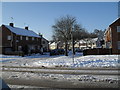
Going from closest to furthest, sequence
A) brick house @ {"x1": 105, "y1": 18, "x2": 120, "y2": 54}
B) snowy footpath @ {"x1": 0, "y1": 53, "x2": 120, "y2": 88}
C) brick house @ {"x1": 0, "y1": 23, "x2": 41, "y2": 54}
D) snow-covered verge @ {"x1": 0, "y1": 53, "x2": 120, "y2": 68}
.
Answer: snowy footpath @ {"x1": 0, "y1": 53, "x2": 120, "y2": 88}
snow-covered verge @ {"x1": 0, "y1": 53, "x2": 120, "y2": 68}
brick house @ {"x1": 105, "y1": 18, "x2": 120, "y2": 54}
brick house @ {"x1": 0, "y1": 23, "x2": 41, "y2": 54}

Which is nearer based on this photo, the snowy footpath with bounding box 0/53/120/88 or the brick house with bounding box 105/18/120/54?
the snowy footpath with bounding box 0/53/120/88

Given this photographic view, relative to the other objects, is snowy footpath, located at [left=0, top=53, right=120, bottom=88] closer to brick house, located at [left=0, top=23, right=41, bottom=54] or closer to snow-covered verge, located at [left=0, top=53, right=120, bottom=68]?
snow-covered verge, located at [left=0, top=53, right=120, bottom=68]

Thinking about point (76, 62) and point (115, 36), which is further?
point (115, 36)

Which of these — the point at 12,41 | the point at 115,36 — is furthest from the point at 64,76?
the point at 12,41

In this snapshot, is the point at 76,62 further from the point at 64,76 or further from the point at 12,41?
the point at 12,41

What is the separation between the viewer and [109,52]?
32688mm

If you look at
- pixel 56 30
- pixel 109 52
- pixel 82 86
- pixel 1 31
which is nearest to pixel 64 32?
pixel 56 30

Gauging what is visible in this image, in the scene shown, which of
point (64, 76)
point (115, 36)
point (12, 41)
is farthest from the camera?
point (12, 41)

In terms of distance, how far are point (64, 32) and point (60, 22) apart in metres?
2.96

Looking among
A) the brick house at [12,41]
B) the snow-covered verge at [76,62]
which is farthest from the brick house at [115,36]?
the brick house at [12,41]

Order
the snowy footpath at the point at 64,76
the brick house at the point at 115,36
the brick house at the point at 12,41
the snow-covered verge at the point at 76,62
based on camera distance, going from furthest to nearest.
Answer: the brick house at the point at 12,41, the brick house at the point at 115,36, the snow-covered verge at the point at 76,62, the snowy footpath at the point at 64,76

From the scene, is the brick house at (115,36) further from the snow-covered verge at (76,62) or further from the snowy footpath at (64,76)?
the snowy footpath at (64,76)

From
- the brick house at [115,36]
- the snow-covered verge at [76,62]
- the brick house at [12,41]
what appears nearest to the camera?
the snow-covered verge at [76,62]

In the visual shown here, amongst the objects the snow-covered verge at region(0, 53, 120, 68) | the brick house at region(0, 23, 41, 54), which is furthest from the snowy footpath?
the brick house at region(0, 23, 41, 54)
